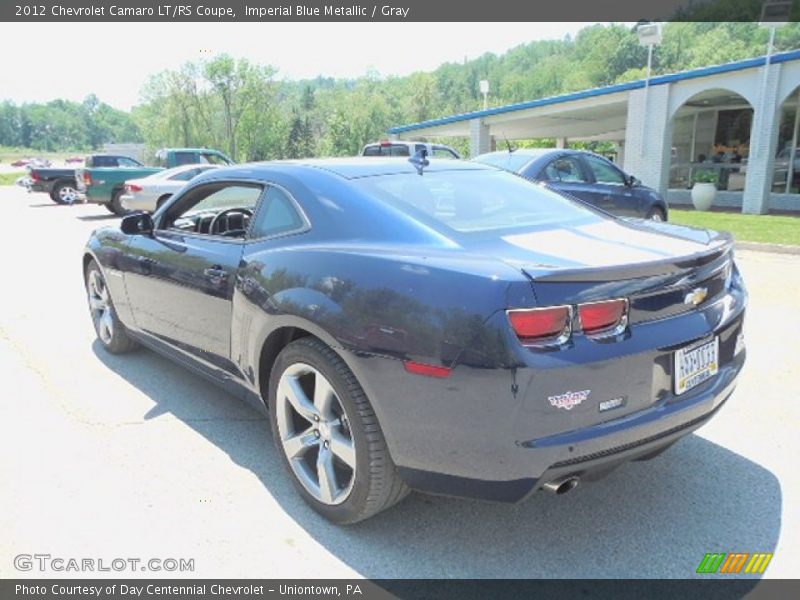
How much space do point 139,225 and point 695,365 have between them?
11.3 feet

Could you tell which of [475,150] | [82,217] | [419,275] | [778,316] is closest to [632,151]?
[475,150]

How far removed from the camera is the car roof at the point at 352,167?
3.23m

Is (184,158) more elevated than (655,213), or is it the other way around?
(184,158)

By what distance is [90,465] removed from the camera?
3.25 metres

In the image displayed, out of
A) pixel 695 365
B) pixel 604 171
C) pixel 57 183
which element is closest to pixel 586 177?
pixel 604 171

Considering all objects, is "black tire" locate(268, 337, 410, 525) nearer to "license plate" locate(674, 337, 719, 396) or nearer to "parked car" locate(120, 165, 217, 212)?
"license plate" locate(674, 337, 719, 396)

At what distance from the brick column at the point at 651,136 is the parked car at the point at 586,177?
8.49 m

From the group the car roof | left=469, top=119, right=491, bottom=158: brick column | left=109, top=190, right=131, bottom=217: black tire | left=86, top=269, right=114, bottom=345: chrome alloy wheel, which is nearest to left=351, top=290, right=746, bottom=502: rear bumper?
the car roof

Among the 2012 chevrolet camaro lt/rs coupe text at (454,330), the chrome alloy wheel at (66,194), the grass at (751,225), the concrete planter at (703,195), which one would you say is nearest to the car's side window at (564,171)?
the grass at (751,225)

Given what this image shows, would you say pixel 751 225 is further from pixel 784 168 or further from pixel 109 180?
pixel 109 180

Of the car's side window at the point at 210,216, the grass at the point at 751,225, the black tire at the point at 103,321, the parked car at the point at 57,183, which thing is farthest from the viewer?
the parked car at the point at 57,183

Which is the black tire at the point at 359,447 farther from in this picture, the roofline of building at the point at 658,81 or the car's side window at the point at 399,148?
the car's side window at the point at 399,148

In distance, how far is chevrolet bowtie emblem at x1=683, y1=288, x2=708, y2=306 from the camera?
8.00 feet

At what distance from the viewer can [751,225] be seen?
12.5 metres
